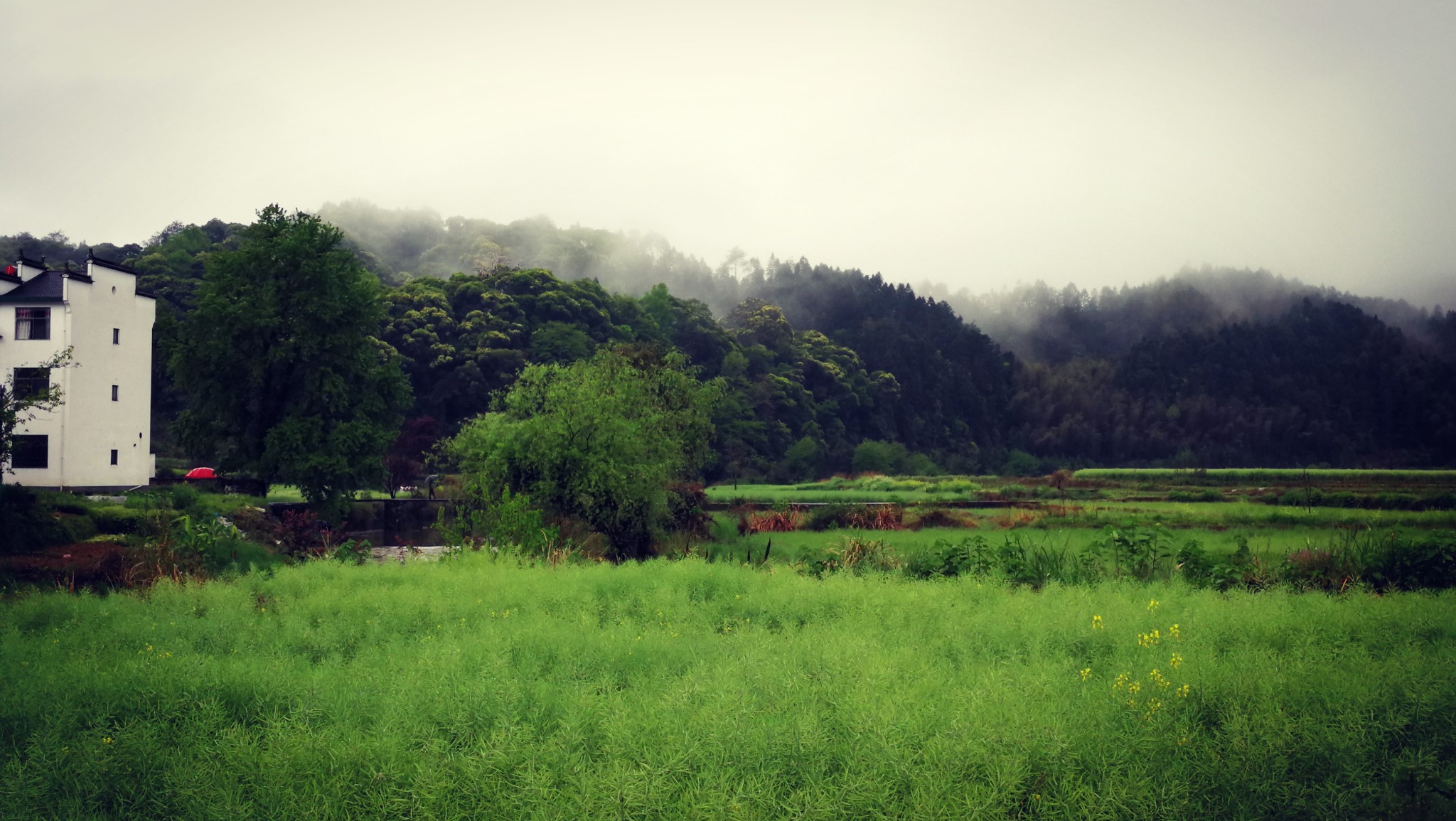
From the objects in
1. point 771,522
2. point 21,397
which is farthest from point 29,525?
point 771,522

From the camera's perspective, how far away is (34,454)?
28125 mm

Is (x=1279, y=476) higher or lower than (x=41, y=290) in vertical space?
lower

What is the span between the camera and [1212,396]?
71.7 meters

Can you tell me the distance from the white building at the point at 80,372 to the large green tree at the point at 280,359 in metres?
1.81

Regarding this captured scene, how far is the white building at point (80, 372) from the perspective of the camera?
27.9m

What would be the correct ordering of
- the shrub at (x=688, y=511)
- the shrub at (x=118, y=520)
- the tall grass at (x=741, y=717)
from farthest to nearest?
the shrub at (x=688, y=511)
the shrub at (x=118, y=520)
the tall grass at (x=741, y=717)

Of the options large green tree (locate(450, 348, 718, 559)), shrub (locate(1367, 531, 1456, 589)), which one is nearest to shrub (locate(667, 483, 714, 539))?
large green tree (locate(450, 348, 718, 559))

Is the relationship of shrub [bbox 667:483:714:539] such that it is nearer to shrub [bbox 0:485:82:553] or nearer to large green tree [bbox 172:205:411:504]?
large green tree [bbox 172:205:411:504]

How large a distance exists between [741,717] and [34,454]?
3197 cm

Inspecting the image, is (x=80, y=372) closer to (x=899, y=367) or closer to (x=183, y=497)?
(x=183, y=497)

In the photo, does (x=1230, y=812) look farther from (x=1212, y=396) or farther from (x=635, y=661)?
(x=1212, y=396)

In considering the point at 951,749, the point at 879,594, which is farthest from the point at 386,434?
the point at 951,749

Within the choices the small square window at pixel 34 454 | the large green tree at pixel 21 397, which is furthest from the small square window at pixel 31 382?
the small square window at pixel 34 454

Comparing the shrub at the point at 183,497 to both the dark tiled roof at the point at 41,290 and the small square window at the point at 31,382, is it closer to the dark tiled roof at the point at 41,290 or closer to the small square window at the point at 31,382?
the small square window at the point at 31,382
